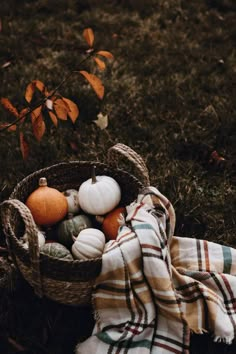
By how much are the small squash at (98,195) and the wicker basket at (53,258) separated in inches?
4.2

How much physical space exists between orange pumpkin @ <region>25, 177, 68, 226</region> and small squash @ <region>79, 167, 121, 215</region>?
0.12m

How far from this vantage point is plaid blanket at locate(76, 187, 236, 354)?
6.91 ft

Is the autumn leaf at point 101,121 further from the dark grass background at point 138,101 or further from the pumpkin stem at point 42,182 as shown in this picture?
the pumpkin stem at point 42,182

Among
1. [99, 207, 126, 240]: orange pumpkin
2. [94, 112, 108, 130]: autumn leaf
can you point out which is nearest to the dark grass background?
[94, 112, 108, 130]: autumn leaf

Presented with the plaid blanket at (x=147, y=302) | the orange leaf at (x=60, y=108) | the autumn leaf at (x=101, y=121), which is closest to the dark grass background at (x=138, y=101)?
the autumn leaf at (x=101, y=121)

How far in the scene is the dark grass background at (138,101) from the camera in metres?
2.41

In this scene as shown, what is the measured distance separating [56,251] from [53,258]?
0.24 metres

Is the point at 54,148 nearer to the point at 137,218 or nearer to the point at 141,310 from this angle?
the point at 137,218

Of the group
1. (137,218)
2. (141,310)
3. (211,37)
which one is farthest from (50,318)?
(211,37)

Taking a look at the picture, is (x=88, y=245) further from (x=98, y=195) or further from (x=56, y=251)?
(x=98, y=195)

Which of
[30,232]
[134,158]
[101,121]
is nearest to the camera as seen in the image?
[30,232]

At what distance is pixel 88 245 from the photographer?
2293 millimetres

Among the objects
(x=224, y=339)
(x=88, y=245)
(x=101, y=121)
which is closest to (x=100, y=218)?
(x=88, y=245)

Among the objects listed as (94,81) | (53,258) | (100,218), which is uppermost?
(94,81)
